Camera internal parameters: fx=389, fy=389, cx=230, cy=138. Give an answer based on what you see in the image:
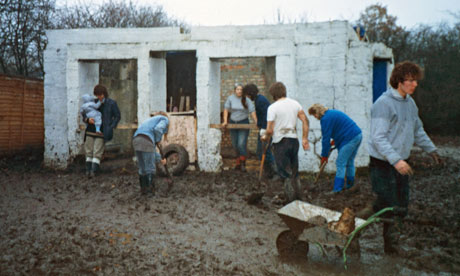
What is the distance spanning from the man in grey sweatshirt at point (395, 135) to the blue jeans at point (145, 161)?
3.76 meters

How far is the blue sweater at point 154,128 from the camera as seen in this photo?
20.5 feet

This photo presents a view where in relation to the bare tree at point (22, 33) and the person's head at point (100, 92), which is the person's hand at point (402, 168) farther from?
the bare tree at point (22, 33)

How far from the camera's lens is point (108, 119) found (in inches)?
328

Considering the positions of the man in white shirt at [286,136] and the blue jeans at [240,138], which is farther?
the blue jeans at [240,138]

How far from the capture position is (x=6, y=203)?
246 inches

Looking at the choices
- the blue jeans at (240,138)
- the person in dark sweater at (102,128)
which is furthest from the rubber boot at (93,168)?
the blue jeans at (240,138)

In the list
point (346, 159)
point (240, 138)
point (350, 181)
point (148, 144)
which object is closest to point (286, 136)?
point (346, 159)

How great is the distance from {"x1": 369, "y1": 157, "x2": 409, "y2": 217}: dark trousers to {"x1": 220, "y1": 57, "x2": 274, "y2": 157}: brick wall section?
29.2 ft

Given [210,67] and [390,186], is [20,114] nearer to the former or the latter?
[210,67]

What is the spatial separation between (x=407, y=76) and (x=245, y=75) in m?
9.81

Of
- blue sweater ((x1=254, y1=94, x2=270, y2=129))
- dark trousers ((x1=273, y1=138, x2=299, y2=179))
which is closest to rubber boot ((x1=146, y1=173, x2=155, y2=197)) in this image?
dark trousers ((x1=273, y1=138, x2=299, y2=179))

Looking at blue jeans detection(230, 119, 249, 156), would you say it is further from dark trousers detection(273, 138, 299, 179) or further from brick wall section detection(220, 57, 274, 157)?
brick wall section detection(220, 57, 274, 157)

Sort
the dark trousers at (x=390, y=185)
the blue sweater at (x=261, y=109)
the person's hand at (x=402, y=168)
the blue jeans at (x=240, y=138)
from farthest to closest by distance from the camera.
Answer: the blue jeans at (x=240, y=138) → the blue sweater at (x=261, y=109) → the dark trousers at (x=390, y=185) → the person's hand at (x=402, y=168)

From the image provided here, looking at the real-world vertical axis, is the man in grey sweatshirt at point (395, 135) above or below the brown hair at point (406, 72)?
below
